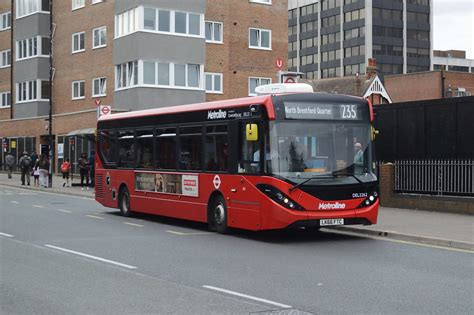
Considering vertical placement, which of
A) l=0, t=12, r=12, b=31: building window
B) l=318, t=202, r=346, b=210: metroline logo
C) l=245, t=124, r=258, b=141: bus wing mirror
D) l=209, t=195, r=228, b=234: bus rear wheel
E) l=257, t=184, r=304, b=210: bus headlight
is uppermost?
l=0, t=12, r=12, b=31: building window

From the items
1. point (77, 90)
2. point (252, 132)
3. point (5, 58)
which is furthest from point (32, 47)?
point (252, 132)

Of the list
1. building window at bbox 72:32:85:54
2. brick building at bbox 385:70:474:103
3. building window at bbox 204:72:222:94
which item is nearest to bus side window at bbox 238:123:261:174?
building window at bbox 204:72:222:94

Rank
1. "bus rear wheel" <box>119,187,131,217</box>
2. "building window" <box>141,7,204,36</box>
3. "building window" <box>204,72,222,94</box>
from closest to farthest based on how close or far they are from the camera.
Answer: "bus rear wheel" <box>119,187,131,217</box>, "building window" <box>141,7,204,36</box>, "building window" <box>204,72,222,94</box>

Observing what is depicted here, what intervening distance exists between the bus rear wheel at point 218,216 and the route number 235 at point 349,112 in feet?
10.7

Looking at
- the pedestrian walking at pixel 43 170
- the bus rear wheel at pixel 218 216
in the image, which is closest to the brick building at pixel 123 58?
the pedestrian walking at pixel 43 170

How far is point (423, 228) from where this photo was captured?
50.6 ft

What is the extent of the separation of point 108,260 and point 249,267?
2.41 meters

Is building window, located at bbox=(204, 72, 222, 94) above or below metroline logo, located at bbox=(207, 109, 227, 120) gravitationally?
above

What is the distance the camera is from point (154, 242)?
1363cm

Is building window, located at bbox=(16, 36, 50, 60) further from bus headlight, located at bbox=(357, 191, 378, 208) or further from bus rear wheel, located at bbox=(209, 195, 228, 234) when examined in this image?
bus headlight, located at bbox=(357, 191, 378, 208)

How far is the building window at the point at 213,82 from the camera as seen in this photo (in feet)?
144

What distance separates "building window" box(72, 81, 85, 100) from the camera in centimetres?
4572

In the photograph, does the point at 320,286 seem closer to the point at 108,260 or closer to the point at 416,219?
the point at 108,260

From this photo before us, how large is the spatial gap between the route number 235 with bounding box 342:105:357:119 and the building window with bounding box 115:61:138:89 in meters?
26.6
